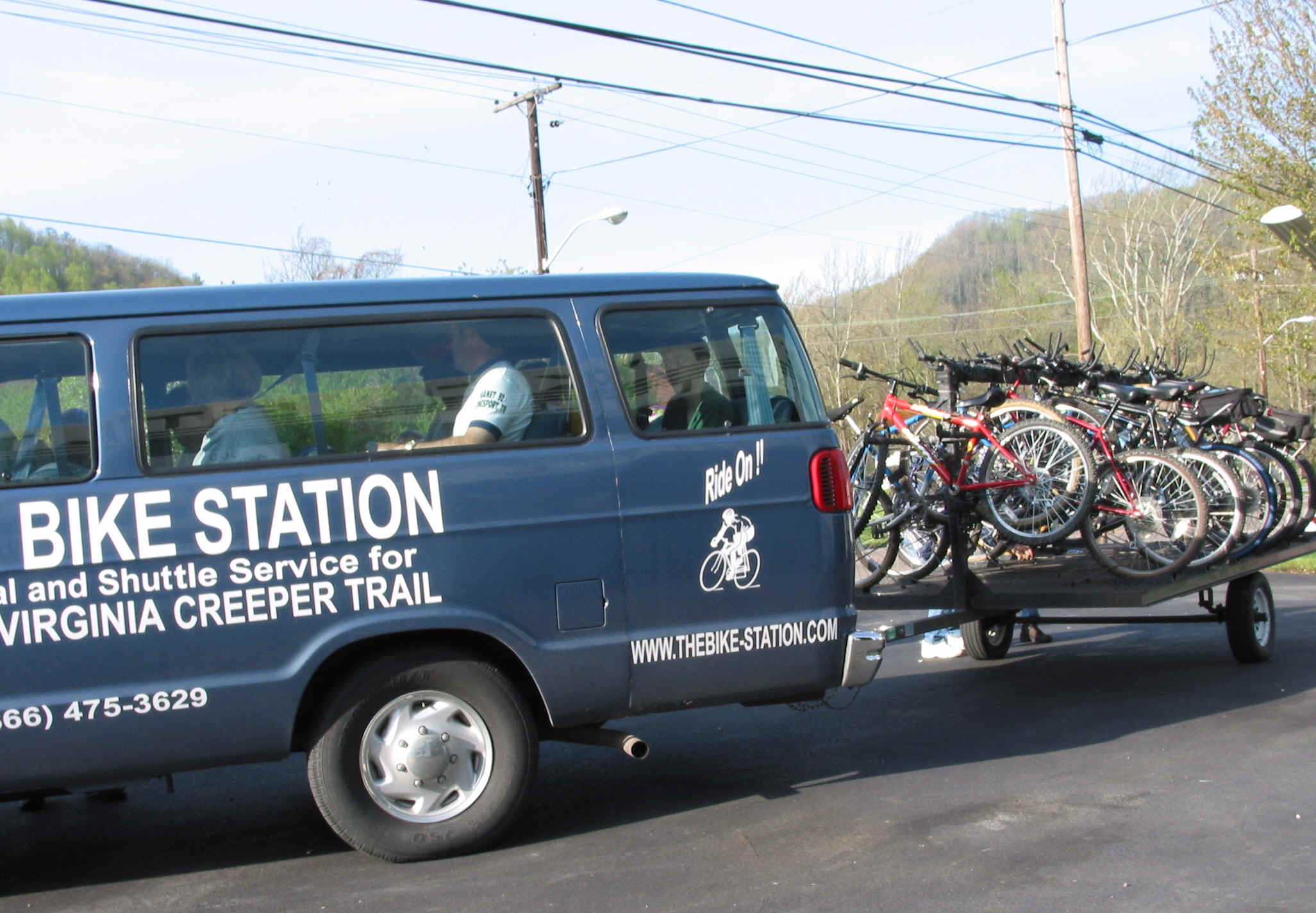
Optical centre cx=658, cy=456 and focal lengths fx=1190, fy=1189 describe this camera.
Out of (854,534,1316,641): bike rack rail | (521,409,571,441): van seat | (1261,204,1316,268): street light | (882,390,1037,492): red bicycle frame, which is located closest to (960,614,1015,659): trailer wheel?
(854,534,1316,641): bike rack rail

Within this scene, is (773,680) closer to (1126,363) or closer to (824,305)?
(1126,363)

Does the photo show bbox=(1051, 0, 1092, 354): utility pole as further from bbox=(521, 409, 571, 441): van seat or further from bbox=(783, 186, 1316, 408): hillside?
bbox=(783, 186, 1316, 408): hillside

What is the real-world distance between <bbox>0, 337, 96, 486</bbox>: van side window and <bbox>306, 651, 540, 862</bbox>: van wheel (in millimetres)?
1360

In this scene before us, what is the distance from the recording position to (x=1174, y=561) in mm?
7344

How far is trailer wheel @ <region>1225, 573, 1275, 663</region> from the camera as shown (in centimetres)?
775

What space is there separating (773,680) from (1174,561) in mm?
3483

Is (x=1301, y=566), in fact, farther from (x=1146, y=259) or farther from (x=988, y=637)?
(x=1146, y=259)

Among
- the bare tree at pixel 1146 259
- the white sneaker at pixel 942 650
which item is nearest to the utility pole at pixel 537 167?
the white sneaker at pixel 942 650

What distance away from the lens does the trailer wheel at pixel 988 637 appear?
27.9 feet

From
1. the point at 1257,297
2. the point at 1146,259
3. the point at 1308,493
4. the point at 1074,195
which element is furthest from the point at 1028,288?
the point at 1308,493

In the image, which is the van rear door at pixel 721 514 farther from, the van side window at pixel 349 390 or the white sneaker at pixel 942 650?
the white sneaker at pixel 942 650

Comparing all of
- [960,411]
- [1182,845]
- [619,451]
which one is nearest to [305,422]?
[619,451]

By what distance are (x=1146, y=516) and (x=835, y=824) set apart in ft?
11.8

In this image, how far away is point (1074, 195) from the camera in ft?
72.3
